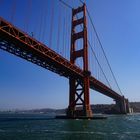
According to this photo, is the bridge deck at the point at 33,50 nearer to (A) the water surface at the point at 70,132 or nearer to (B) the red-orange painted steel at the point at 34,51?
(B) the red-orange painted steel at the point at 34,51

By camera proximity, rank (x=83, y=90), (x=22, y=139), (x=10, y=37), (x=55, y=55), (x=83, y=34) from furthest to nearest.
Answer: (x=83, y=34), (x=83, y=90), (x=55, y=55), (x=10, y=37), (x=22, y=139)

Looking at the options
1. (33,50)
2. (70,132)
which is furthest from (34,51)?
(70,132)

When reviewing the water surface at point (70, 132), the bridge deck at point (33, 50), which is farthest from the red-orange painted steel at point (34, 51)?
the water surface at point (70, 132)

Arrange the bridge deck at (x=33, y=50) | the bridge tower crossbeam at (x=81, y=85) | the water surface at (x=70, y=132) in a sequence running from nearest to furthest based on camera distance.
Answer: the water surface at (x=70, y=132)
the bridge deck at (x=33, y=50)
the bridge tower crossbeam at (x=81, y=85)

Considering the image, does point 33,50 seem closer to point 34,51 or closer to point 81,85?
point 34,51

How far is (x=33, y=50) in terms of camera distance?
30.2 m

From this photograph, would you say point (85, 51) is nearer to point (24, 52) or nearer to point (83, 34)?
point (83, 34)

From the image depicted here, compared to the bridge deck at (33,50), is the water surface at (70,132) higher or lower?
lower

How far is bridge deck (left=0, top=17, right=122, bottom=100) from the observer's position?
2617 centimetres

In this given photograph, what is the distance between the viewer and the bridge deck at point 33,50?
1030 inches

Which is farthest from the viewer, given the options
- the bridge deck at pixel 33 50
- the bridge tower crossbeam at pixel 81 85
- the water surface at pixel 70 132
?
the bridge tower crossbeam at pixel 81 85

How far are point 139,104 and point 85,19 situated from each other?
148170 mm

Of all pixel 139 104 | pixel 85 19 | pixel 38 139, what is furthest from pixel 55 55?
pixel 139 104

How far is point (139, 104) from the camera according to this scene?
181000mm
